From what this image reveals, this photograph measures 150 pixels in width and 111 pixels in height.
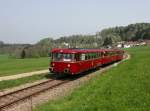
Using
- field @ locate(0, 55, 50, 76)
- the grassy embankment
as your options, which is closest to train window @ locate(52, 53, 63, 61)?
the grassy embankment

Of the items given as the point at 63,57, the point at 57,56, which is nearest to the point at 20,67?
the point at 57,56

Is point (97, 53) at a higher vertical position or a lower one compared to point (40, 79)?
higher

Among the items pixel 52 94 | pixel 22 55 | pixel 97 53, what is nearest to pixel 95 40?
pixel 22 55

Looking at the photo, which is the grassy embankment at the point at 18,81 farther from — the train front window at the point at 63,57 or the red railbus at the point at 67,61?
the train front window at the point at 63,57

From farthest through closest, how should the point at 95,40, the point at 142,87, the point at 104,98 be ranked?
1. the point at 95,40
2. the point at 142,87
3. the point at 104,98

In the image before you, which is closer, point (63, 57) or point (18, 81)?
point (18, 81)

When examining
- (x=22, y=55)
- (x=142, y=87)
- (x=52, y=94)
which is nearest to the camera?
(x=142, y=87)

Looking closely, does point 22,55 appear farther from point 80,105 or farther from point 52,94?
point 80,105

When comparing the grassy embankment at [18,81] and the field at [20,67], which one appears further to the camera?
the field at [20,67]

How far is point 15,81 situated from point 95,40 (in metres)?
175

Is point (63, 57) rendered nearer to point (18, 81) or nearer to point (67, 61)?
point (67, 61)

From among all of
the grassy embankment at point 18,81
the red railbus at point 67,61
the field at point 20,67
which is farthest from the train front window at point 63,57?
the field at point 20,67

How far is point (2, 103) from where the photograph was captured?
16.4 metres

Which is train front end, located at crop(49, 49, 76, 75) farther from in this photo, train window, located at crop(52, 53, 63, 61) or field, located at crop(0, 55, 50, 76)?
field, located at crop(0, 55, 50, 76)
